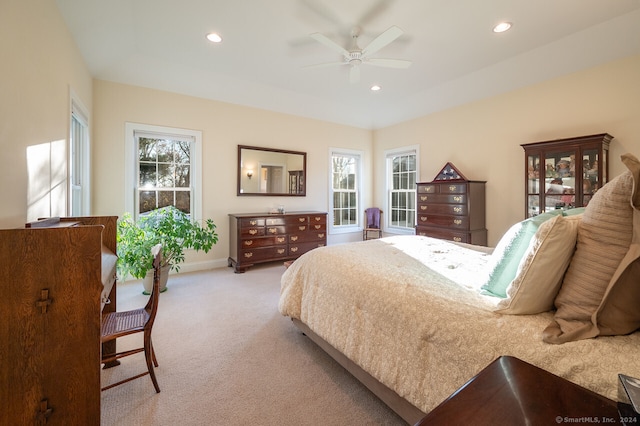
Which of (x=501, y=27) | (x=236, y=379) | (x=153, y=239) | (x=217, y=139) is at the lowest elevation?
(x=236, y=379)

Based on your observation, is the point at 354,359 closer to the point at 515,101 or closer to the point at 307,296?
the point at 307,296

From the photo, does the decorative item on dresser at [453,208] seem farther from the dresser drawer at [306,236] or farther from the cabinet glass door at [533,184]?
the dresser drawer at [306,236]

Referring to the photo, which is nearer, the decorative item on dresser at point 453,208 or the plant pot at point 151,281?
the plant pot at point 151,281

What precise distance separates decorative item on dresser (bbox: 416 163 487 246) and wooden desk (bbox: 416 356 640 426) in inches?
147

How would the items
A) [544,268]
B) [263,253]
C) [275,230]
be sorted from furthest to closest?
[275,230]
[263,253]
[544,268]

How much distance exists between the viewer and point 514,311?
1126mm

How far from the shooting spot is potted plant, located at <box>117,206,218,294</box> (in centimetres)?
304

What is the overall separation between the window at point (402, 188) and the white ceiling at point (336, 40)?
1.30 m

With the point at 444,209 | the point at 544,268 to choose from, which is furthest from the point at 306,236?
the point at 544,268

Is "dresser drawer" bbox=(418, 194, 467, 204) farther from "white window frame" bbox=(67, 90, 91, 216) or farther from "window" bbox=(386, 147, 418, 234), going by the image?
"white window frame" bbox=(67, 90, 91, 216)

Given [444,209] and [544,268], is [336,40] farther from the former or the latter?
[544,268]

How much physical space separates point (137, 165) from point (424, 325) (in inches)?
171

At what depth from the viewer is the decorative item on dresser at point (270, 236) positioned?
4266 millimetres

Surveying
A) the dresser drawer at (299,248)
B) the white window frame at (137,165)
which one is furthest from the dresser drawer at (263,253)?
the white window frame at (137,165)
